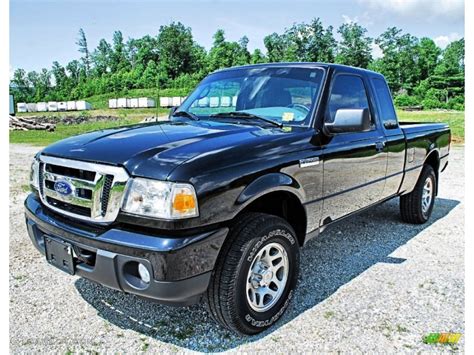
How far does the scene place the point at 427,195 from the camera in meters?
5.73

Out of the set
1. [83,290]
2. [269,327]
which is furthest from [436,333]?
[83,290]

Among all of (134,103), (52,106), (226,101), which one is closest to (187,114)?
(226,101)

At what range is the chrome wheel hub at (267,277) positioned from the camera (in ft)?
9.31

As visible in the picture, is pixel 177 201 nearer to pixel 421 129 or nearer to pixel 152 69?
pixel 421 129

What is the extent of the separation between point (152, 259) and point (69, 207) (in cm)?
83

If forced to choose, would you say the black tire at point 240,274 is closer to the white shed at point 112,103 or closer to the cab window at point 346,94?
the cab window at point 346,94

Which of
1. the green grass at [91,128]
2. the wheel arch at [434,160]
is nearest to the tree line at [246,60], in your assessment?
the green grass at [91,128]

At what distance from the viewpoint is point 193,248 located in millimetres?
2346

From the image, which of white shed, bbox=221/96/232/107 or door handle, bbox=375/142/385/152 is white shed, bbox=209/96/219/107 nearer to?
white shed, bbox=221/96/232/107

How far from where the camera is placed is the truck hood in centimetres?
243

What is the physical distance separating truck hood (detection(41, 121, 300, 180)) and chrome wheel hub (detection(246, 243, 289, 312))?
2.74 ft

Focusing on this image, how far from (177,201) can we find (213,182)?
0.26 meters

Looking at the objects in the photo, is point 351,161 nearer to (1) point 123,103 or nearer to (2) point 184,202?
(2) point 184,202

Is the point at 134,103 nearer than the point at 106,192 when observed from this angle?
No
